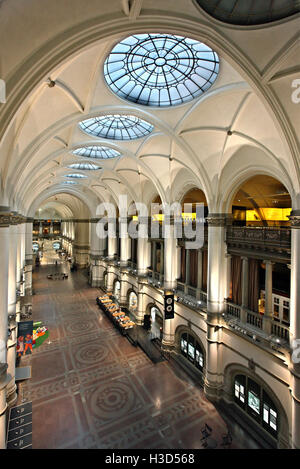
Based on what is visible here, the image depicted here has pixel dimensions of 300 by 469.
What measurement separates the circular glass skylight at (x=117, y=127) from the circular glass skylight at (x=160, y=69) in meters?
2.47

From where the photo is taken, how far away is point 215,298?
11.8 metres

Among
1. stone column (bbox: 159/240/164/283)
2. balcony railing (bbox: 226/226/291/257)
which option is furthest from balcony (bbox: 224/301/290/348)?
stone column (bbox: 159/240/164/283)

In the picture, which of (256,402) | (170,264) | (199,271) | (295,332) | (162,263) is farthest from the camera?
(162,263)

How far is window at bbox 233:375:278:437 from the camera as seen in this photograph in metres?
9.37

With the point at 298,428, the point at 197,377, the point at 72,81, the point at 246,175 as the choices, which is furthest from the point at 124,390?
the point at 72,81

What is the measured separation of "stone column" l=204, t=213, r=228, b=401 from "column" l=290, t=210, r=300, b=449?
3.97m

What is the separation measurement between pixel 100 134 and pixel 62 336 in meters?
14.4

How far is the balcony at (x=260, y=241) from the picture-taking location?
28.7 feet

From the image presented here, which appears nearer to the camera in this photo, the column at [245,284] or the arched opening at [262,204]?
the column at [245,284]
